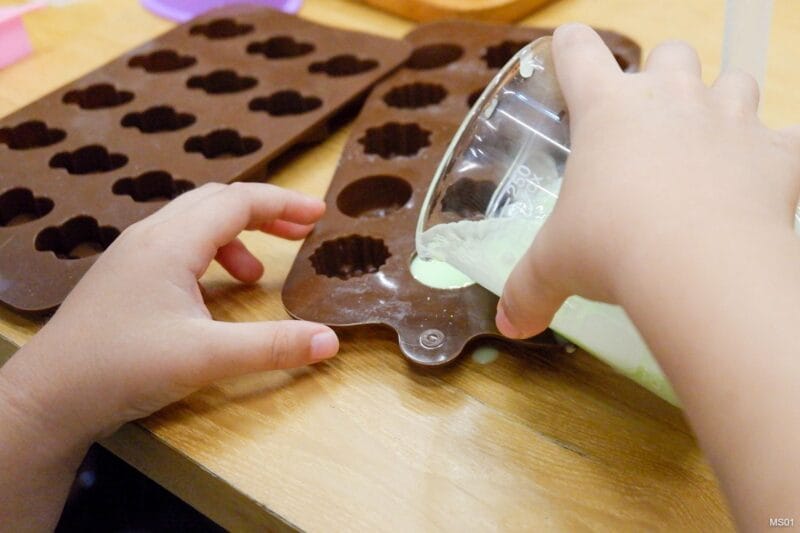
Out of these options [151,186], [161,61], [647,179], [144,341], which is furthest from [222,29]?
[647,179]

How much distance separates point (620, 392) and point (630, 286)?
141mm

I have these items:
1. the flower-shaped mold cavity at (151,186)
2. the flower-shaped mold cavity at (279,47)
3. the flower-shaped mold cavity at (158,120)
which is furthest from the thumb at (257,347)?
the flower-shaped mold cavity at (279,47)

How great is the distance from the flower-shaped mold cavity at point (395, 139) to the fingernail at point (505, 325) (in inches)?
10.5

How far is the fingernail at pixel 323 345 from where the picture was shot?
456 millimetres

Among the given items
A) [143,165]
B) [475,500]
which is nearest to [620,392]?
[475,500]

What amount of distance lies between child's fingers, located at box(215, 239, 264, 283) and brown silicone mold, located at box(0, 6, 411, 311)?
0.08m

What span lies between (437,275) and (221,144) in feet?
0.89

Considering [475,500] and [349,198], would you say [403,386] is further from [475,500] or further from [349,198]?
[349,198]

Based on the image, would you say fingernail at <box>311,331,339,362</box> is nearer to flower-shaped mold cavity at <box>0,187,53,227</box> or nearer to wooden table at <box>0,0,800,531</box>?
wooden table at <box>0,0,800,531</box>

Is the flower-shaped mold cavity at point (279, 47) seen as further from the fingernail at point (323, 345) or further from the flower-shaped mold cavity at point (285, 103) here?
the fingernail at point (323, 345)

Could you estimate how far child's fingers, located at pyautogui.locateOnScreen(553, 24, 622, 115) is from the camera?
389 millimetres

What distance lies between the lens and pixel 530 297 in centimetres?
38

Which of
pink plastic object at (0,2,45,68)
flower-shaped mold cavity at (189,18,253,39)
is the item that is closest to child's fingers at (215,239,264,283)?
flower-shaped mold cavity at (189,18,253,39)

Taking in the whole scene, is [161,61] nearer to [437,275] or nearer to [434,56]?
[434,56]
